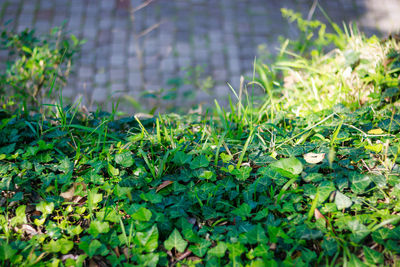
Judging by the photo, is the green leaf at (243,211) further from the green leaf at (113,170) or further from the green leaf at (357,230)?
the green leaf at (113,170)

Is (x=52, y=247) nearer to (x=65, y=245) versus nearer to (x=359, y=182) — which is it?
(x=65, y=245)

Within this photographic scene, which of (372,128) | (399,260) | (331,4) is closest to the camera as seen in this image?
(399,260)

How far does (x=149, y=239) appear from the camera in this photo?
1.36 metres

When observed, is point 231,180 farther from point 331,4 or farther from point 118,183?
point 331,4

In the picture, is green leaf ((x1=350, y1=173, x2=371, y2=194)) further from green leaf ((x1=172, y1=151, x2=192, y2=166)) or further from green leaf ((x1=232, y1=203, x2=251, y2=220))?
green leaf ((x1=172, y1=151, x2=192, y2=166))

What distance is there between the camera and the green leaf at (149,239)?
1.34 metres

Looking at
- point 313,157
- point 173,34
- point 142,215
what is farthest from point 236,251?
point 173,34

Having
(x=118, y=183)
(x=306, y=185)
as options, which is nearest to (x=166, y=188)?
(x=118, y=183)

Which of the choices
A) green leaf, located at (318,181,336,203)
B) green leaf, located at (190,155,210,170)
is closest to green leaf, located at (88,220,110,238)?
green leaf, located at (190,155,210,170)

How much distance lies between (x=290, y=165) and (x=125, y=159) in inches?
32.2

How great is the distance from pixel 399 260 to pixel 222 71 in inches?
137

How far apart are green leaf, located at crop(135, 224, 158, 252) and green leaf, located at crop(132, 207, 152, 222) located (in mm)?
46

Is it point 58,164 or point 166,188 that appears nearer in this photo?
point 166,188

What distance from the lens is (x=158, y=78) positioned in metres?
4.36
